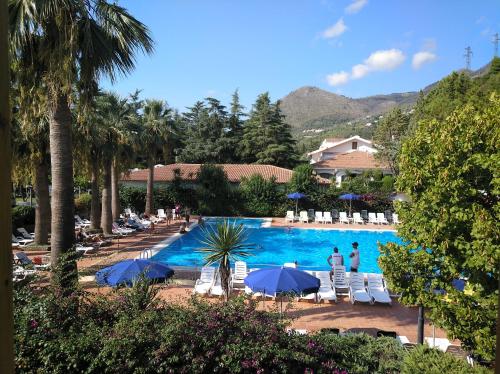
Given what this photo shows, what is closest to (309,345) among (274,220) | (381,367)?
(381,367)

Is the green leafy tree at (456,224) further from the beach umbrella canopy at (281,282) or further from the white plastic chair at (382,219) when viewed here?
the white plastic chair at (382,219)

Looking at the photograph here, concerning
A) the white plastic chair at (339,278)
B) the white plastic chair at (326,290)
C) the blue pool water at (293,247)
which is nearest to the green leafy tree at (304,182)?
the blue pool water at (293,247)

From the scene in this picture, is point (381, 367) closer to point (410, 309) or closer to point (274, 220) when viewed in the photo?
point (410, 309)

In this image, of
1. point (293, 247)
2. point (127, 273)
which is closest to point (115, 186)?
point (293, 247)

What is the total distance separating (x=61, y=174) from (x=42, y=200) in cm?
978

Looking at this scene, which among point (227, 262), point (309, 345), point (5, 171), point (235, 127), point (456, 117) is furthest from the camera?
point (235, 127)

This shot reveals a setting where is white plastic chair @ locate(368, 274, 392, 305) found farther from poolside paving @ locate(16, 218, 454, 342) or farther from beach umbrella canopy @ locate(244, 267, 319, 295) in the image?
beach umbrella canopy @ locate(244, 267, 319, 295)

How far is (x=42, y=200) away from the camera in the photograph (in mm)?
18016

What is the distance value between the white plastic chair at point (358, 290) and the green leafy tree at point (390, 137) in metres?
32.5

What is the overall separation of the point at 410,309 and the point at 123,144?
1638 centimetres

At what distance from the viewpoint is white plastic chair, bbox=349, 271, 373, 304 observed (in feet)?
42.3

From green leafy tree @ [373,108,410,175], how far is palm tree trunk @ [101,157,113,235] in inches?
1265

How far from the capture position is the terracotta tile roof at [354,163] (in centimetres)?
4716

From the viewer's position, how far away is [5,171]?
1.40 meters
